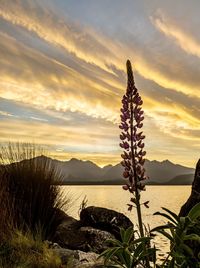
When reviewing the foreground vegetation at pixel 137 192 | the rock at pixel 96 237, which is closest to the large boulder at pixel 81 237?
the rock at pixel 96 237

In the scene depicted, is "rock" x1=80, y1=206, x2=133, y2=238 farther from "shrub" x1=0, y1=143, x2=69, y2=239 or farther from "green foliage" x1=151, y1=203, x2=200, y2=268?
"green foliage" x1=151, y1=203, x2=200, y2=268

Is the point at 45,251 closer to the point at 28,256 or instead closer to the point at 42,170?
the point at 28,256

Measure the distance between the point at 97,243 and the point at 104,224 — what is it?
96 cm

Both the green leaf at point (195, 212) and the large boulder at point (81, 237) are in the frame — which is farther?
the large boulder at point (81, 237)

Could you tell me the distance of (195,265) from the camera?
117 inches

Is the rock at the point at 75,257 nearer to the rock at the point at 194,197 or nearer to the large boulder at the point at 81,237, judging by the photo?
the rock at the point at 194,197

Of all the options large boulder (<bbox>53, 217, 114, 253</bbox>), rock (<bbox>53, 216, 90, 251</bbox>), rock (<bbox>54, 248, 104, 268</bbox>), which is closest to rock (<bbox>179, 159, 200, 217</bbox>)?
rock (<bbox>54, 248, 104, 268</bbox>)

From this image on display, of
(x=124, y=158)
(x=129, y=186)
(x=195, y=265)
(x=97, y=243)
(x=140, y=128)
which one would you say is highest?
(x=140, y=128)

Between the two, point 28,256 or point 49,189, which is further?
point 49,189

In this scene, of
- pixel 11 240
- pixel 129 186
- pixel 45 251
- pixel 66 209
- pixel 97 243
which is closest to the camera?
pixel 129 186

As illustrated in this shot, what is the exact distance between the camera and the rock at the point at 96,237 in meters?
8.41

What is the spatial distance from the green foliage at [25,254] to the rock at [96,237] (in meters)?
1.66

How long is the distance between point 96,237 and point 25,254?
2730mm

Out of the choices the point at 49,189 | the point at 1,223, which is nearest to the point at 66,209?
the point at 49,189
